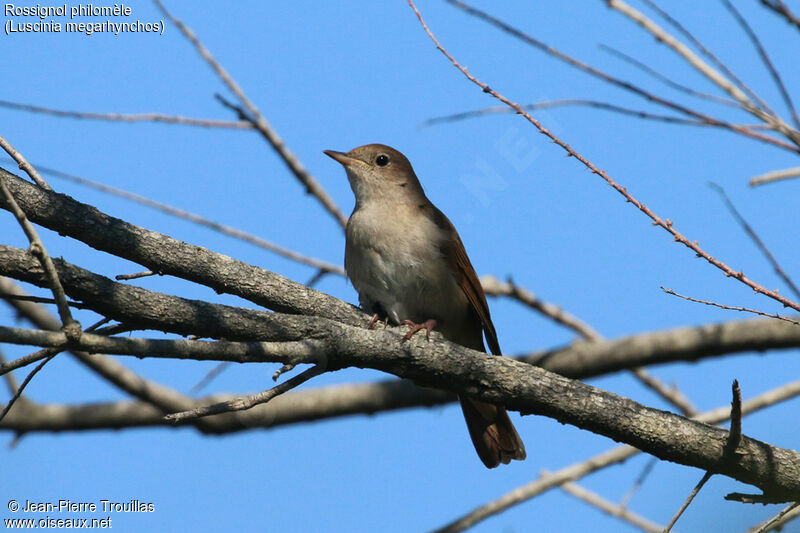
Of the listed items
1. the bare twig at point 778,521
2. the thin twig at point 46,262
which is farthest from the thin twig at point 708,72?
the thin twig at point 46,262

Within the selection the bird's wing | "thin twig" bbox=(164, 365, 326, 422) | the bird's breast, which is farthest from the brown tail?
"thin twig" bbox=(164, 365, 326, 422)

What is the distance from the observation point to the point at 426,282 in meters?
5.64

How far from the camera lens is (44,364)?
3.10 meters

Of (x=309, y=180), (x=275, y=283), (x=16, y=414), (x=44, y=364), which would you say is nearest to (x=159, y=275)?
(x=275, y=283)

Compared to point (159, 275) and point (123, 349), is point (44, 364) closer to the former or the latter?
point (123, 349)

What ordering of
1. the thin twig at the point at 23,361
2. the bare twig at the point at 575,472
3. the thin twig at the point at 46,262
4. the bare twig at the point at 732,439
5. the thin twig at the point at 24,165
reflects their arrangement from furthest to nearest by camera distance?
the bare twig at the point at 575,472, the thin twig at the point at 24,165, the bare twig at the point at 732,439, the thin twig at the point at 23,361, the thin twig at the point at 46,262

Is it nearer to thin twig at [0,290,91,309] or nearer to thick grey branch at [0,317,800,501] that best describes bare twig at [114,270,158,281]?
thin twig at [0,290,91,309]

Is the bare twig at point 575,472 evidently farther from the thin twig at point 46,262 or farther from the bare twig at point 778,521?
the thin twig at point 46,262

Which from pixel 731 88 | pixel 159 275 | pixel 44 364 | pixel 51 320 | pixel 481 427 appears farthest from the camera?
pixel 51 320

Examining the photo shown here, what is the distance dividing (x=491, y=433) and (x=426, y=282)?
1.06 metres

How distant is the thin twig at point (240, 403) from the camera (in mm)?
3012

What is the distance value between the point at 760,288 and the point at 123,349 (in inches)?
90.0

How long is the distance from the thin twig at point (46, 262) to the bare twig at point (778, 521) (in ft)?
8.56

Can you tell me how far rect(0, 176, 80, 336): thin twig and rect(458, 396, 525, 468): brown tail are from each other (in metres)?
3.26
